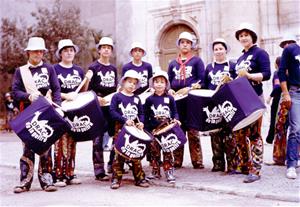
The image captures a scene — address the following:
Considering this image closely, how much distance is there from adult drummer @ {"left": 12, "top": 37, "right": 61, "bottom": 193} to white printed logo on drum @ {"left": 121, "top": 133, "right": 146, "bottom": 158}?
1039mm

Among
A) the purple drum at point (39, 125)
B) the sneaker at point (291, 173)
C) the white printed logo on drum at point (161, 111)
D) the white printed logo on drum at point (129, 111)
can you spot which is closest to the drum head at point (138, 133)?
the white printed logo on drum at point (129, 111)

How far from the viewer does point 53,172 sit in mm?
5535

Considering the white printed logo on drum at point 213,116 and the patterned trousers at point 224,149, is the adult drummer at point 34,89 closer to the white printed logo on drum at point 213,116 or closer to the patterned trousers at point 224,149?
the white printed logo on drum at point 213,116

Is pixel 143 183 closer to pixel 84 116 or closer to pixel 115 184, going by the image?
pixel 115 184

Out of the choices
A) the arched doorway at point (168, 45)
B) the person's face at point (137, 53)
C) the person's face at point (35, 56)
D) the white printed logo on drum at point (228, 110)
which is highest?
the arched doorway at point (168, 45)

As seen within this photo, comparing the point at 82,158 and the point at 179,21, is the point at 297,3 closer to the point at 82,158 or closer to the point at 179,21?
the point at 179,21

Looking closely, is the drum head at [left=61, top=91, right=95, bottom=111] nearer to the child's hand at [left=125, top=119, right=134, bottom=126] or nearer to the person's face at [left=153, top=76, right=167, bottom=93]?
the child's hand at [left=125, top=119, right=134, bottom=126]

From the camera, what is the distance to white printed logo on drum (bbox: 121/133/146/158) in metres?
5.02

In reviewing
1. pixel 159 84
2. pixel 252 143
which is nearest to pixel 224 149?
pixel 252 143

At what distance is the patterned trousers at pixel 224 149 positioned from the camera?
5906 mm

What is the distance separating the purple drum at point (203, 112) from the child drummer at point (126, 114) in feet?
2.49

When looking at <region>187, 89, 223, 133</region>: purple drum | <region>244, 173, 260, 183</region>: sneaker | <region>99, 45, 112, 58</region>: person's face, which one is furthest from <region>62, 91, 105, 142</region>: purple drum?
<region>244, 173, 260, 183</region>: sneaker

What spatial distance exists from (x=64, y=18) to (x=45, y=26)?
956mm

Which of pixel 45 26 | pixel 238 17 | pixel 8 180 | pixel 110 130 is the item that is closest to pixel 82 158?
pixel 8 180
